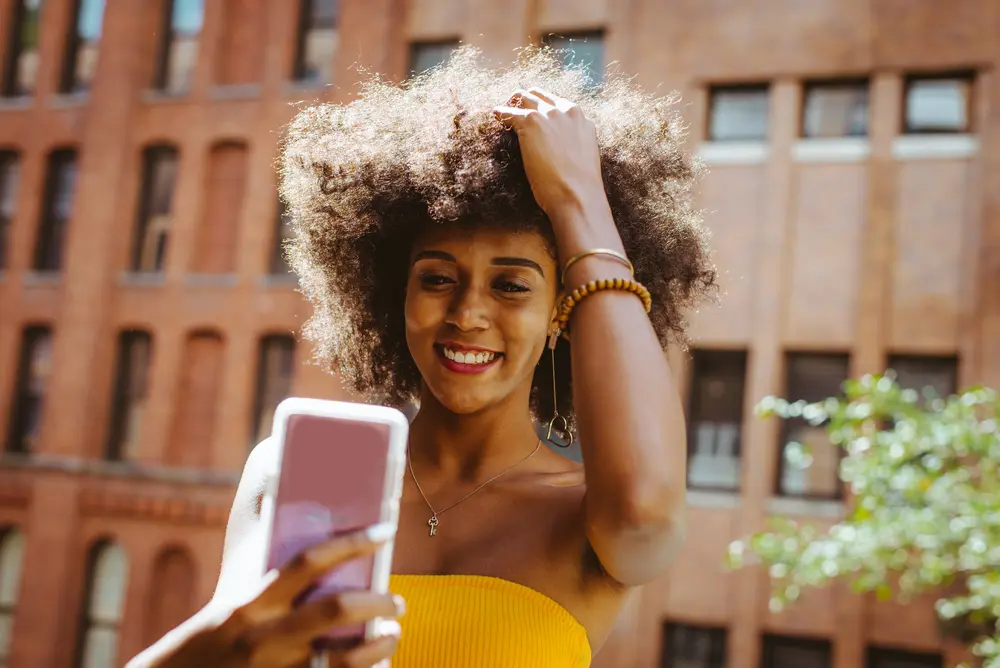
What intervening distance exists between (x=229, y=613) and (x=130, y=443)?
14.1 m

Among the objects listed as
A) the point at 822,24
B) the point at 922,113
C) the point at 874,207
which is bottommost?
the point at 874,207

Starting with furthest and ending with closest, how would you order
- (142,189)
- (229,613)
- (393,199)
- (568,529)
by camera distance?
(142,189)
(393,199)
(568,529)
(229,613)

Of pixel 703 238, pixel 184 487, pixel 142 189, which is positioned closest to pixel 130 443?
pixel 184 487

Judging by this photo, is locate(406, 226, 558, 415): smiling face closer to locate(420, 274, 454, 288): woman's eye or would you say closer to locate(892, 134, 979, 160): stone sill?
locate(420, 274, 454, 288): woman's eye

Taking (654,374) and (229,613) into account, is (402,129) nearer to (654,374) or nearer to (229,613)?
(654,374)

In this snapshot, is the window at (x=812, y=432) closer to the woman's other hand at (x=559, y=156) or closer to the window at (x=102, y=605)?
the window at (x=102, y=605)

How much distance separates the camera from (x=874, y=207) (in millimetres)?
11109

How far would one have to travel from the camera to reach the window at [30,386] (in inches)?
584

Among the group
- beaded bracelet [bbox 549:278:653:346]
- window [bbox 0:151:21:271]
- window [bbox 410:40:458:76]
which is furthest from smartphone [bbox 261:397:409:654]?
window [bbox 0:151:21:271]

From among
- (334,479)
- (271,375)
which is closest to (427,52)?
(271,375)

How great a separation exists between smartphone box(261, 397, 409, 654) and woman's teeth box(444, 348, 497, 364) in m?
0.51

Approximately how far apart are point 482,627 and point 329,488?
→ 20.7 inches

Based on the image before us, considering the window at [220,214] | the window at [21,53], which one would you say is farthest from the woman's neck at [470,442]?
the window at [21,53]

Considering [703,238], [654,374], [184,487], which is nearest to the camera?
[654,374]
